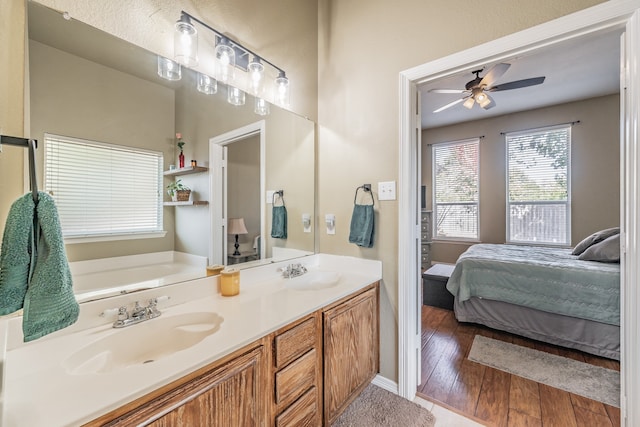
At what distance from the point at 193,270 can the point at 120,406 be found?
78 centimetres

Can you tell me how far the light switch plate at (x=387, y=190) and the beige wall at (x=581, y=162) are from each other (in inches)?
153

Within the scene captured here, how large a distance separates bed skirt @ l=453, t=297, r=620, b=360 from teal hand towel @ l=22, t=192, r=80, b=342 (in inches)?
121

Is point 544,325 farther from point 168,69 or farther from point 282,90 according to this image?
point 168,69

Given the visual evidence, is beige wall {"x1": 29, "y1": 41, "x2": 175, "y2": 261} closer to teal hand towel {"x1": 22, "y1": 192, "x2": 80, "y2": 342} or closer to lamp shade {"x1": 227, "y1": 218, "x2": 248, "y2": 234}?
lamp shade {"x1": 227, "y1": 218, "x2": 248, "y2": 234}

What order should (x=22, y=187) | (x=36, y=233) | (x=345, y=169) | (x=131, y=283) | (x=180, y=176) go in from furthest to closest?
(x=345, y=169)
(x=180, y=176)
(x=131, y=283)
(x=22, y=187)
(x=36, y=233)

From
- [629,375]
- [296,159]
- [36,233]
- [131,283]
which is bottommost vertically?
[629,375]

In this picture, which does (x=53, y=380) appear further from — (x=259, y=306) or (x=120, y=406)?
(x=259, y=306)

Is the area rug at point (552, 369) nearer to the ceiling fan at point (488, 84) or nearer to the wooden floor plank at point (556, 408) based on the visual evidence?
the wooden floor plank at point (556, 408)

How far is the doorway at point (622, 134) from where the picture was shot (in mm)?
1152

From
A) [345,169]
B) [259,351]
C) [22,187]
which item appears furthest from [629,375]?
[22,187]

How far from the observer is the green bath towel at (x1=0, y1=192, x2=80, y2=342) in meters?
0.60

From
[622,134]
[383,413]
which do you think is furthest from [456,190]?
[383,413]

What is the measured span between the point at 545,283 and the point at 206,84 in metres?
3.05

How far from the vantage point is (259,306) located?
124cm
